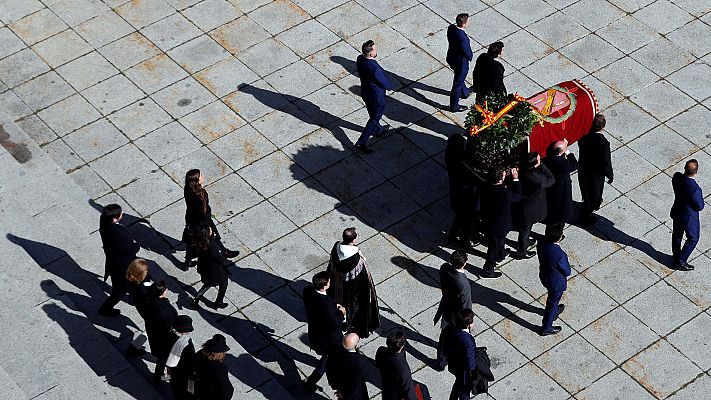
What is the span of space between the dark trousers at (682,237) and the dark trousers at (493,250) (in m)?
2.25

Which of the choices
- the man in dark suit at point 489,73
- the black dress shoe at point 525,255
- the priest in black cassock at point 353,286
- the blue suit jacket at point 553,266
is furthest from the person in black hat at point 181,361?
the man in dark suit at point 489,73

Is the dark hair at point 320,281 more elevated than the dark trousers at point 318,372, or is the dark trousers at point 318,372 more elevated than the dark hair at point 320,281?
the dark hair at point 320,281

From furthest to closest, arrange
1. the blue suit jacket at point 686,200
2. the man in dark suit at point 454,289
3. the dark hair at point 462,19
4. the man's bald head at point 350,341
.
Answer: the dark hair at point 462,19, the blue suit jacket at point 686,200, the man in dark suit at point 454,289, the man's bald head at point 350,341

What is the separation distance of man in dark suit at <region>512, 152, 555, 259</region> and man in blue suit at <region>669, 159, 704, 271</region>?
5.31ft

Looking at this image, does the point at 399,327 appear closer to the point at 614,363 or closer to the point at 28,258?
the point at 614,363

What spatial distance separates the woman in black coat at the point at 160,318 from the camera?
13703mm

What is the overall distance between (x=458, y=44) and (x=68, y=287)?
22.2 feet

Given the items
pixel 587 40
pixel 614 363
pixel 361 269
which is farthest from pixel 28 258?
pixel 587 40

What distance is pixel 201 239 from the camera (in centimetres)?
1453

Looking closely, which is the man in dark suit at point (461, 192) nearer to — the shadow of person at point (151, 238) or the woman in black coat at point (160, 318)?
the shadow of person at point (151, 238)

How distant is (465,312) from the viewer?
13.3 meters

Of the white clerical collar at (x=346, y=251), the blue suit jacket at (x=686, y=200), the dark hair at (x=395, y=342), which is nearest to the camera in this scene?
the dark hair at (x=395, y=342)

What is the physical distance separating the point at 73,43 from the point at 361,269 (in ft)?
25.5

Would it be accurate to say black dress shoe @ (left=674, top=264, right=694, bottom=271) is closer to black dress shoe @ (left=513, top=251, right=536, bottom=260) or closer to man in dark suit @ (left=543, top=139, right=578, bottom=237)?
man in dark suit @ (left=543, top=139, right=578, bottom=237)
